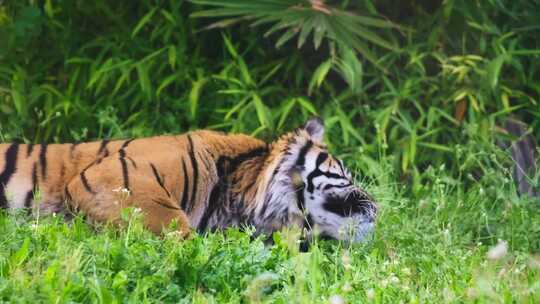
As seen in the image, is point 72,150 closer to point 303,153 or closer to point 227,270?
point 303,153

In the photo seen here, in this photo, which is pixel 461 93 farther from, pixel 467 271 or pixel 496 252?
pixel 496 252

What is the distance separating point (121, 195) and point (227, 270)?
0.87 meters

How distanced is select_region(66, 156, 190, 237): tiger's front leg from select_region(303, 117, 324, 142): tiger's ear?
738 millimetres

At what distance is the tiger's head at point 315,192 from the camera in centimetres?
457

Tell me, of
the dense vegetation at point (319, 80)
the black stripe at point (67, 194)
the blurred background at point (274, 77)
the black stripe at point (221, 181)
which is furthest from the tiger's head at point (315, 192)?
the blurred background at point (274, 77)

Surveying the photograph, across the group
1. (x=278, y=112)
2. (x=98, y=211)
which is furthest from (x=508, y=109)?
(x=98, y=211)

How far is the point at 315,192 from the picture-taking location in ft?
15.1

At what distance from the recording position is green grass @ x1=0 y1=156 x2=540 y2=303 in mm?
3148

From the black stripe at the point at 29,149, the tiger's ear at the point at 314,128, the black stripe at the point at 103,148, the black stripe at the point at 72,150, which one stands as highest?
the tiger's ear at the point at 314,128

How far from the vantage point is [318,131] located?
4.76 m

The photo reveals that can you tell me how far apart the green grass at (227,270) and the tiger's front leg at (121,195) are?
4.0 inches

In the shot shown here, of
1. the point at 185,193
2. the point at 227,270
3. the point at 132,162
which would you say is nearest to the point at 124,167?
the point at 132,162

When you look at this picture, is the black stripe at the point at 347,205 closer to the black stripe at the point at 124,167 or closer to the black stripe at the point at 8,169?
the black stripe at the point at 124,167

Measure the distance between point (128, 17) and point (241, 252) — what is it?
3102 mm
